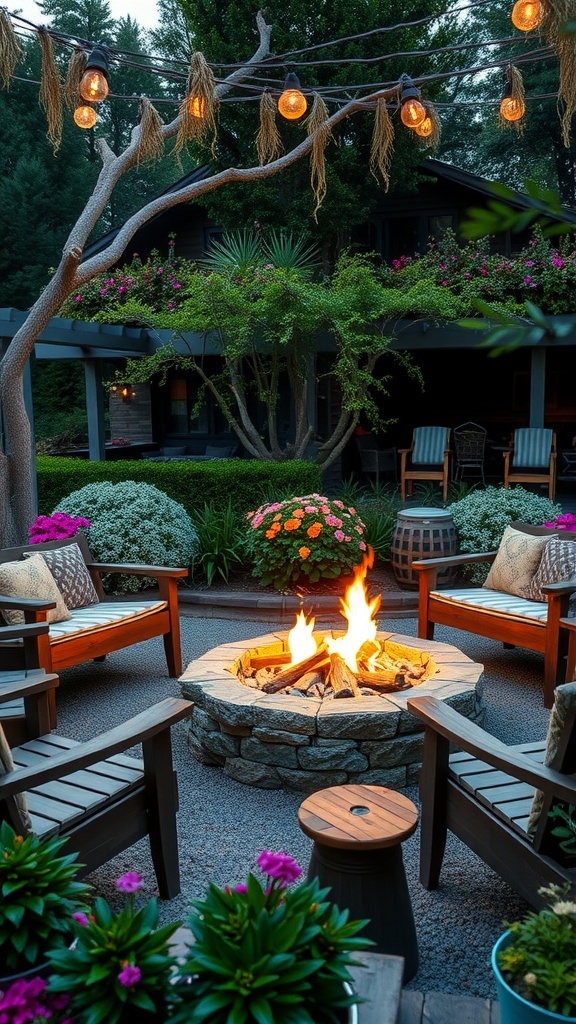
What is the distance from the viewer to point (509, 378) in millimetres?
14281

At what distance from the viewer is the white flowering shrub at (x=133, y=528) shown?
639 cm

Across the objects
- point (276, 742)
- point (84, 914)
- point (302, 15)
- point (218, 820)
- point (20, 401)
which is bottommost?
point (218, 820)

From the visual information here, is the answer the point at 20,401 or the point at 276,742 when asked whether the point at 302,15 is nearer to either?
the point at 20,401

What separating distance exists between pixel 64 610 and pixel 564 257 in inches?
326

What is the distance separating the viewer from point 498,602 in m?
4.67

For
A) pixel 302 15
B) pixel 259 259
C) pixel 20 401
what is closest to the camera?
pixel 20 401

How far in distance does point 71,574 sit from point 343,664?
1915 mm

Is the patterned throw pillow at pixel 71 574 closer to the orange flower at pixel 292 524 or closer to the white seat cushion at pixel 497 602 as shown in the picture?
the white seat cushion at pixel 497 602

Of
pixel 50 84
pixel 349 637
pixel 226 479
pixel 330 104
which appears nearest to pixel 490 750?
pixel 349 637

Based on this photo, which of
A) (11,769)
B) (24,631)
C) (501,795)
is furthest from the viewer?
(24,631)

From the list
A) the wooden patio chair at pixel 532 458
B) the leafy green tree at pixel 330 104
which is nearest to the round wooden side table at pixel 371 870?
the wooden patio chair at pixel 532 458

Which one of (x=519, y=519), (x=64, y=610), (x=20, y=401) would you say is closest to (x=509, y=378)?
(x=519, y=519)

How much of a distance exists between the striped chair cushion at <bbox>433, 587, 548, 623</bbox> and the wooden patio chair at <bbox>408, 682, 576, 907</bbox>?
176cm

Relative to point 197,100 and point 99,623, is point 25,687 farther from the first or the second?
point 197,100
